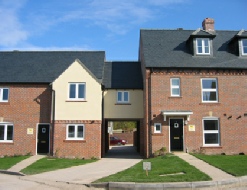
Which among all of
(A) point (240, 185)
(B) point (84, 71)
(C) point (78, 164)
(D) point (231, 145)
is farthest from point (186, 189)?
(B) point (84, 71)

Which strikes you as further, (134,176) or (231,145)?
(231,145)

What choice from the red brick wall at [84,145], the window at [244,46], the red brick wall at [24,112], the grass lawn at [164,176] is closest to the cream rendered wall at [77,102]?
the red brick wall at [84,145]

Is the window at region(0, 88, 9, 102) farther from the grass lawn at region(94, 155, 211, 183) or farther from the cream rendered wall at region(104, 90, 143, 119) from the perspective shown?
the grass lawn at region(94, 155, 211, 183)

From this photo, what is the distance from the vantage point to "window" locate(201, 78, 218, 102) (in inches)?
859

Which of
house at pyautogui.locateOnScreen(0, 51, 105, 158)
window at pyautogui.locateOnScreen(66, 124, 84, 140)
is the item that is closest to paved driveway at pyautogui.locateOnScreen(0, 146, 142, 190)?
house at pyautogui.locateOnScreen(0, 51, 105, 158)

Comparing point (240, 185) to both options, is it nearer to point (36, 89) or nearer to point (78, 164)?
point (78, 164)

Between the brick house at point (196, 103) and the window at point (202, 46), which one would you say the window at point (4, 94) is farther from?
the window at point (202, 46)

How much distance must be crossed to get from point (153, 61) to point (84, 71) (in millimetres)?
5197

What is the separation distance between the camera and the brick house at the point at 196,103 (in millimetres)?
21031

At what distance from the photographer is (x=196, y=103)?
21.5m

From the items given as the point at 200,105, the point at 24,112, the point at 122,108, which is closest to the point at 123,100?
the point at 122,108

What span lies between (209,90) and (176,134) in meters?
4.07

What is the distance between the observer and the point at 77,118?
21.7 m

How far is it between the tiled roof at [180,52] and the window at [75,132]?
6.72m
